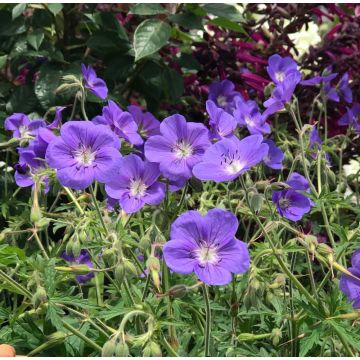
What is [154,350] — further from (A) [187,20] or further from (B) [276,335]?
(A) [187,20]

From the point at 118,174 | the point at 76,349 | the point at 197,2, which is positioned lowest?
the point at 76,349

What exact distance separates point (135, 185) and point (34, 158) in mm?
258

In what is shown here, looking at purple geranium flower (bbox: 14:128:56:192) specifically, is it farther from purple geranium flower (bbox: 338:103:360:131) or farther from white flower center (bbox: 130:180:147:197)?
purple geranium flower (bbox: 338:103:360:131)

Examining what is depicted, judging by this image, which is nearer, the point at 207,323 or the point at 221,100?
the point at 207,323

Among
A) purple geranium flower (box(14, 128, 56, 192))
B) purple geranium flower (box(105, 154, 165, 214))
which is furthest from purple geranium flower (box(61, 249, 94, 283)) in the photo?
purple geranium flower (box(105, 154, 165, 214))

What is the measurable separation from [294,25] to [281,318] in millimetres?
1370

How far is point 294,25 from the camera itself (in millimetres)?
2510

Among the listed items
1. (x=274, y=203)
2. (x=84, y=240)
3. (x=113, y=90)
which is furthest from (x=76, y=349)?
(x=113, y=90)

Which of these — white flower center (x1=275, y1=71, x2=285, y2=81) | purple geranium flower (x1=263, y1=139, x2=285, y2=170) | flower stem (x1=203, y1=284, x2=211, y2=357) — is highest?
flower stem (x1=203, y1=284, x2=211, y2=357)

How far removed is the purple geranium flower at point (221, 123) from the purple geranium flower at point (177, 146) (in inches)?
4.6

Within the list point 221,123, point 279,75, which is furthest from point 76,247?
point 279,75

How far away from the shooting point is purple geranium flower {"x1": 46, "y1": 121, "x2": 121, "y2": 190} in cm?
125

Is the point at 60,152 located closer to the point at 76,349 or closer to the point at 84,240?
the point at 84,240

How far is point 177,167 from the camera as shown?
1257mm
